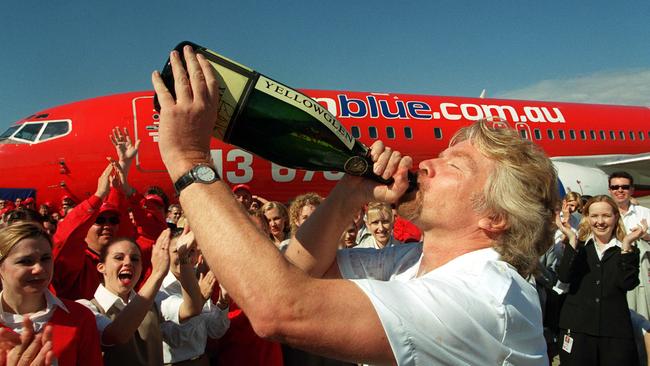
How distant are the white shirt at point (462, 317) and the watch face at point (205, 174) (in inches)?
17.4

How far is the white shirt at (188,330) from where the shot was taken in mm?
3592

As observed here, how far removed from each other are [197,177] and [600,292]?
4636 mm

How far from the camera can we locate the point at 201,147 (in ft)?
4.60

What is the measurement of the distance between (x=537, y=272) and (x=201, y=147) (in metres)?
1.22

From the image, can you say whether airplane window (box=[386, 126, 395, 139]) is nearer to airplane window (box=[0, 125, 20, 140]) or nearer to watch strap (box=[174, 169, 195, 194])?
airplane window (box=[0, 125, 20, 140])

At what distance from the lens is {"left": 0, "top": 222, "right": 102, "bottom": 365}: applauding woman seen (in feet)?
8.49

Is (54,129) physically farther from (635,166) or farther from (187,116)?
(635,166)

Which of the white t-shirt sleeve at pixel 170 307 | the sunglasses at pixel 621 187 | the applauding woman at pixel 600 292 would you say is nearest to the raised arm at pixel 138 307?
the white t-shirt sleeve at pixel 170 307

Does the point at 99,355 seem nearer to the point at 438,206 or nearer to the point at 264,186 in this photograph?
the point at 438,206

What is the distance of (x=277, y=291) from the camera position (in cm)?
119

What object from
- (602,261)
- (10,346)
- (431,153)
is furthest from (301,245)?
(431,153)

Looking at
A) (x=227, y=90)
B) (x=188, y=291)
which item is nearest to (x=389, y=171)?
(x=227, y=90)

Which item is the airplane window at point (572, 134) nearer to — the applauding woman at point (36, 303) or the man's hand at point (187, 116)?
the applauding woman at point (36, 303)

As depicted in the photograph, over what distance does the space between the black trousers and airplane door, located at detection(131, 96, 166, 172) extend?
8.78 m
